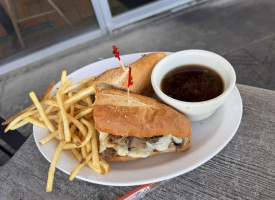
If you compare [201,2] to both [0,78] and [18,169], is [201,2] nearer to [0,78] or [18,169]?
[0,78]

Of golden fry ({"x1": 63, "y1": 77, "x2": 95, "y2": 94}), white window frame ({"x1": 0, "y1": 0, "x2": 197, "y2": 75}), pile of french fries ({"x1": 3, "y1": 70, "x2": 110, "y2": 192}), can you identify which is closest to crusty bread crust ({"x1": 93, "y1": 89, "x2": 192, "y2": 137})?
pile of french fries ({"x1": 3, "y1": 70, "x2": 110, "y2": 192})

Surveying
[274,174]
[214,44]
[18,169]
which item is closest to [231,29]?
[214,44]

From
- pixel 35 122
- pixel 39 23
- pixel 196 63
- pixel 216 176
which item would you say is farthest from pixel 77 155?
pixel 39 23

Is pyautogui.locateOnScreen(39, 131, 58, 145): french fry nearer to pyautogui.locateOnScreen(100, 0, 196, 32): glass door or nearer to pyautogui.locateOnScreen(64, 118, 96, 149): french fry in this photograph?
pyautogui.locateOnScreen(64, 118, 96, 149): french fry

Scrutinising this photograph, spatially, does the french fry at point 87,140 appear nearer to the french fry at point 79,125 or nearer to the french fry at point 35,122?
the french fry at point 79,125

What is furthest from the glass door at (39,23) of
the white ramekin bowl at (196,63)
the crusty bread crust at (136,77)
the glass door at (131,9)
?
the white ramekin bowl at (196,63)

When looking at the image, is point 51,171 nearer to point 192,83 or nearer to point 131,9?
point 192,83
